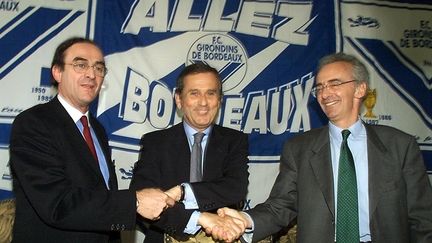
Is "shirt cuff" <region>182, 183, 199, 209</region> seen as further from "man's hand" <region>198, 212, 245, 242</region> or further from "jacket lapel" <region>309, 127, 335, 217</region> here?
"jacket lapel" <region>309, 127, 335, 217</region>

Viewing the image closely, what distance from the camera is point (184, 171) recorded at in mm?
2303

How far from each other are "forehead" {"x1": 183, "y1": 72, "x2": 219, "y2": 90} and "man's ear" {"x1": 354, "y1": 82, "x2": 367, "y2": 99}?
2.37 feet

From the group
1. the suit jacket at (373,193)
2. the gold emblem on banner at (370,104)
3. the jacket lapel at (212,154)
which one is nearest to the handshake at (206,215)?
the suit jacket at (373,193)

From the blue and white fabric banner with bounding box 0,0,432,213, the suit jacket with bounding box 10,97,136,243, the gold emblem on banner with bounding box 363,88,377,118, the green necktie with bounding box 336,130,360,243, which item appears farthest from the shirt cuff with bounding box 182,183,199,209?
the gold emblem on banner with bounding box 363,88,377,118

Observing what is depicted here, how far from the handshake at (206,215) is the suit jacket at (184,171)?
0.21 feet

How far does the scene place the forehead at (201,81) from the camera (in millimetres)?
2381

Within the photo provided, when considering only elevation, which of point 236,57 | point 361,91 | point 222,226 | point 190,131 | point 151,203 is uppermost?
point 236,57

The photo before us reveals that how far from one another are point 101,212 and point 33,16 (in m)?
2.06

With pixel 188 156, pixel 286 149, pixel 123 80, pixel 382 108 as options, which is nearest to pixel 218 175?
pixel 188 156

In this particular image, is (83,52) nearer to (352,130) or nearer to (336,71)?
(336,71)

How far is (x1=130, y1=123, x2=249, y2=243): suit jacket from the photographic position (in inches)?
85.2

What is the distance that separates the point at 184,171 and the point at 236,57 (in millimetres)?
1654

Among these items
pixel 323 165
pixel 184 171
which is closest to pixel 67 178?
pixel 184 171

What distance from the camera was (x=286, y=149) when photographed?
95.8 inches
